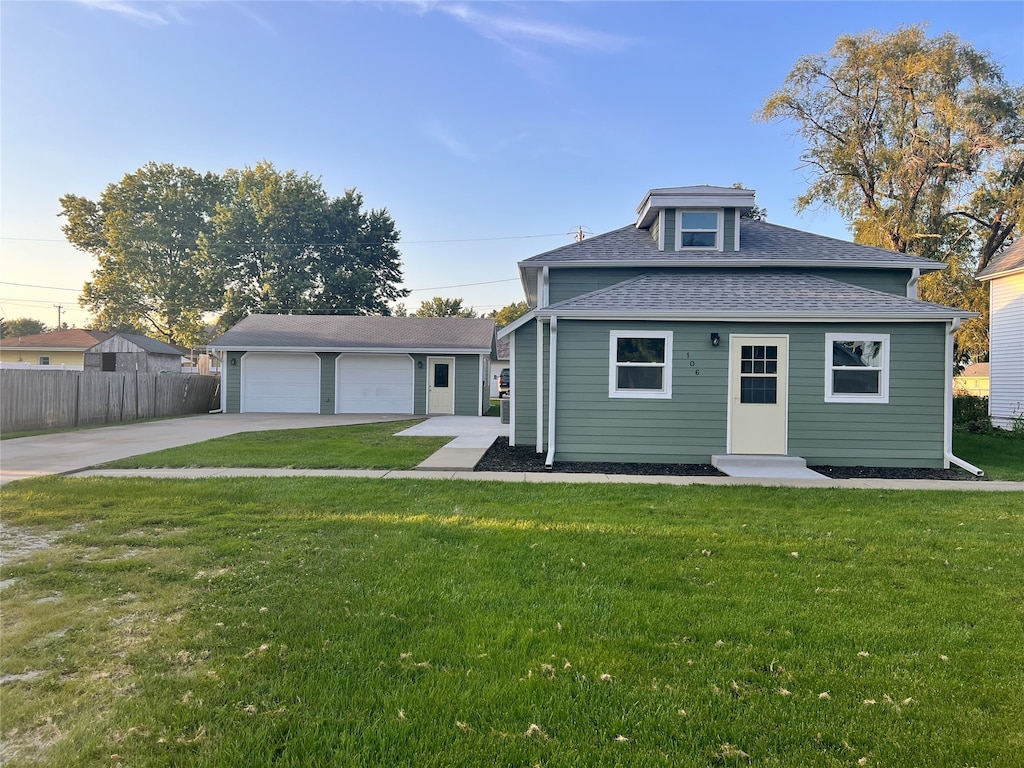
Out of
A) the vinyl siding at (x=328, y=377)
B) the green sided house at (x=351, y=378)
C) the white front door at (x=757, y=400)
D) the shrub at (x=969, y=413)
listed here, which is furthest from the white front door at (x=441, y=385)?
the shrub at (x=969, y=413)

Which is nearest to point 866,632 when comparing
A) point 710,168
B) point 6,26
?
point 6,26

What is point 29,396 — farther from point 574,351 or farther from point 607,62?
point 607,62

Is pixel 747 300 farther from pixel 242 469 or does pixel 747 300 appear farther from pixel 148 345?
pixel 148 345

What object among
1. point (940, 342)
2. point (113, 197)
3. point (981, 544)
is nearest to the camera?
point (981, 544)

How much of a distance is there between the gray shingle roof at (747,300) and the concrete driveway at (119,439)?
8.24 metres

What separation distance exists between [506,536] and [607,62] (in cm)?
1252

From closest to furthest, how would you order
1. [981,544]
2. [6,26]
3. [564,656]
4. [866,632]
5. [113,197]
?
[564,656], [866,632], [981,544], [6,26], [113,197]

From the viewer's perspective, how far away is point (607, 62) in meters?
13.2

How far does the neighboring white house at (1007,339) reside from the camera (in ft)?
52.5

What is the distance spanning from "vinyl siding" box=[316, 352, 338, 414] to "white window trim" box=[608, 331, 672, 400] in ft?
46.2

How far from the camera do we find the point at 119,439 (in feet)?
40.7

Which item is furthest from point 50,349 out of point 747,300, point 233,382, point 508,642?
point 508,642

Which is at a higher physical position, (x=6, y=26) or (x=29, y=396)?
(x=6, y=26)

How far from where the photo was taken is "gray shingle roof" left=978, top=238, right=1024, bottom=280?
1614 cm
